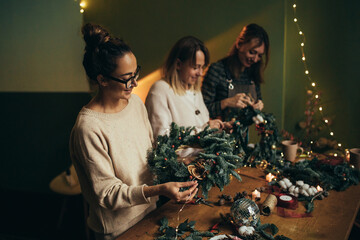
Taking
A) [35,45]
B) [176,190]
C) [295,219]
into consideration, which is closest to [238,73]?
[295,219]

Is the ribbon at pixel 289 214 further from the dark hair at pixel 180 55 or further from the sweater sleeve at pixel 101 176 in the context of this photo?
the dark hair at pixel 180 55

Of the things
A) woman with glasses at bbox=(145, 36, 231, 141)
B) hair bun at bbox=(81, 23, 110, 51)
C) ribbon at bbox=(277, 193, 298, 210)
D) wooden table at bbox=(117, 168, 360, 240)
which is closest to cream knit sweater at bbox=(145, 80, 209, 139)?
woman with glasses at bbox=(145, 36, 231, 141)

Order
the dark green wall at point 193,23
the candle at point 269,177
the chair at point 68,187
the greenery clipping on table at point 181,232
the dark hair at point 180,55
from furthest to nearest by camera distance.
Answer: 1. the dark green wall at point 193,23
2. the chair at point 68,187
3. the dark hair at point 180,55
4. the candle at point 269,177
5. the greenery clipping on table at point 181,232

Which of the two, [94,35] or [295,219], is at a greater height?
[94,35]

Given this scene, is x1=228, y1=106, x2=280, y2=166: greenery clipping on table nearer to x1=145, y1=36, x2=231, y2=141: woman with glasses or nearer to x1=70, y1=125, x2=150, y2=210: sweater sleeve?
x1=145, y1=36, x2=231, y2=141: woman with glasses

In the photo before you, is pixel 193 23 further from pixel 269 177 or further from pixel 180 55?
pixel 269 177

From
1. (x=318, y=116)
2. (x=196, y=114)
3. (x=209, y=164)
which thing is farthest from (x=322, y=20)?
(x=209, y=164)

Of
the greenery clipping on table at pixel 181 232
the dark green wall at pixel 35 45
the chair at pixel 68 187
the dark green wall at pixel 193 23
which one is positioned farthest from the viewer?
the dark green wall at pixel 35 45

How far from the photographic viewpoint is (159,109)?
1.89 m

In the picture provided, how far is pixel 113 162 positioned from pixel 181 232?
1.60 ft

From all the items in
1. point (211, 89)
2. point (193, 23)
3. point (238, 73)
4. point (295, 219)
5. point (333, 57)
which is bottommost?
point (295, 219)

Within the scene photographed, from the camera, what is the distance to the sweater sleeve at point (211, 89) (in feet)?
8.34

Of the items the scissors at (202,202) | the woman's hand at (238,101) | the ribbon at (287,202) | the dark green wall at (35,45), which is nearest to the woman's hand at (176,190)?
the scissors at (202,202)

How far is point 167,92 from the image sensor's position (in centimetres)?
195
